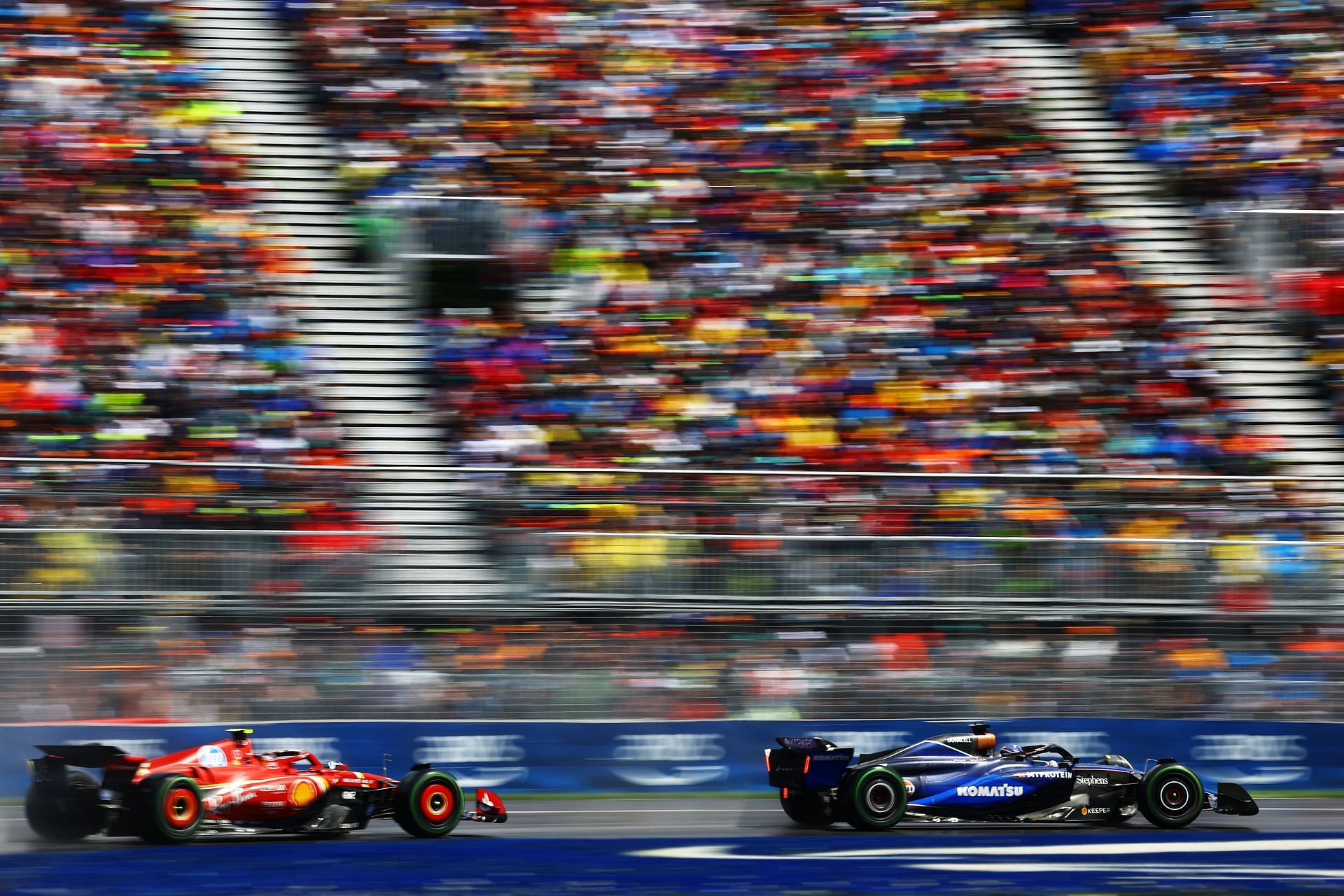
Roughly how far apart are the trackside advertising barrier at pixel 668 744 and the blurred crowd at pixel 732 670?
95 mm

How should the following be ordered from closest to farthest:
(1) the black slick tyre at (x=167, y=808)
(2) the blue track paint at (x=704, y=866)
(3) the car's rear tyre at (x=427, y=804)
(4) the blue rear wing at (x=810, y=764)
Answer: (2) the blue track paint at (x=704, y=866) → (1) the black slick tyre at (x=167, y=808) → (3) the car's rear tyre at (x=427, y=804) → (4) the blue rear wing at (x=810, y=764)

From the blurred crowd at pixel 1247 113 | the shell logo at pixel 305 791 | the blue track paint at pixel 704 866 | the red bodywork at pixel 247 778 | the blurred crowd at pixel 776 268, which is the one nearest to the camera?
the blue track paint at pixel 704 866

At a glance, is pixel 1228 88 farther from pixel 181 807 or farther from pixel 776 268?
pixel 181 807

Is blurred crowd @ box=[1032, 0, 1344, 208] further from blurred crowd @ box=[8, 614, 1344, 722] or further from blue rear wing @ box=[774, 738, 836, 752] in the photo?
blue rear wing @ box=[774, 738, 836, 752]

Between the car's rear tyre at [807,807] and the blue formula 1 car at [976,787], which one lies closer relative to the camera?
the blue formula 1 car at [976,787]

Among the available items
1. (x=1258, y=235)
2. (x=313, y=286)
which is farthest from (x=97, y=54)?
(x=1258, y=235)

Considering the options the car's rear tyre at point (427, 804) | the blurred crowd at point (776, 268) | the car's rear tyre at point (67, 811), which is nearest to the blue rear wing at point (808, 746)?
the car's rear tyre at point (427, 804)

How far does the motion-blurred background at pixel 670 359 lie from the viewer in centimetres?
1167

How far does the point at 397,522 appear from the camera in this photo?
11.8 m

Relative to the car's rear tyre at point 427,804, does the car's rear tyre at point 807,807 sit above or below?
below

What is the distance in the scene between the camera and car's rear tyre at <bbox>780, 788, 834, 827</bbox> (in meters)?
10.1

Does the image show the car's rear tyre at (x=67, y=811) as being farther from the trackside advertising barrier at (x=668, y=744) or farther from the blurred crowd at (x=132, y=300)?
the blurred crowd at (x=132, y=300)

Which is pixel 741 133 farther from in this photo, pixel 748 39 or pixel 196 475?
pixel 196 475

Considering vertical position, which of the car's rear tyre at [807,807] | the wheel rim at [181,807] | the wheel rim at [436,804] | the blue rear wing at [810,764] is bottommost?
the car's rear tyre at [807,807]
